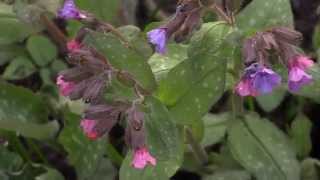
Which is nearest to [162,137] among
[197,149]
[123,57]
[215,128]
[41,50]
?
[123,57]

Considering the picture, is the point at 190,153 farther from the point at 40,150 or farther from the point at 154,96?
the point at 40,150

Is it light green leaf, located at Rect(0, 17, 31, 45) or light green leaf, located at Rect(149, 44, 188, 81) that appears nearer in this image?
light green leaf, located at Rect(149, 44, 188, 81)

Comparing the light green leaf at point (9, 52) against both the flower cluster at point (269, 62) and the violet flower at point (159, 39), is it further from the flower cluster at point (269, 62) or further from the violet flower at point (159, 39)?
the flower cluster at point (269, 62)

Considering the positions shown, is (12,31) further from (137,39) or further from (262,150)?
(262,150)

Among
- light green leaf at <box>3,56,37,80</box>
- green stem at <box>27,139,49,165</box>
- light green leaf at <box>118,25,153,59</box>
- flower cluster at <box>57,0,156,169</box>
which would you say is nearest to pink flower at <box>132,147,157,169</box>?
flower cluster at <box>57,0,156,169</box>

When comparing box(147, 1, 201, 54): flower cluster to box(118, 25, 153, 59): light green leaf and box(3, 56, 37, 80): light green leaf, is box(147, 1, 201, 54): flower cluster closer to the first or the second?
box(118, 25, 153, 59): light green leaf
